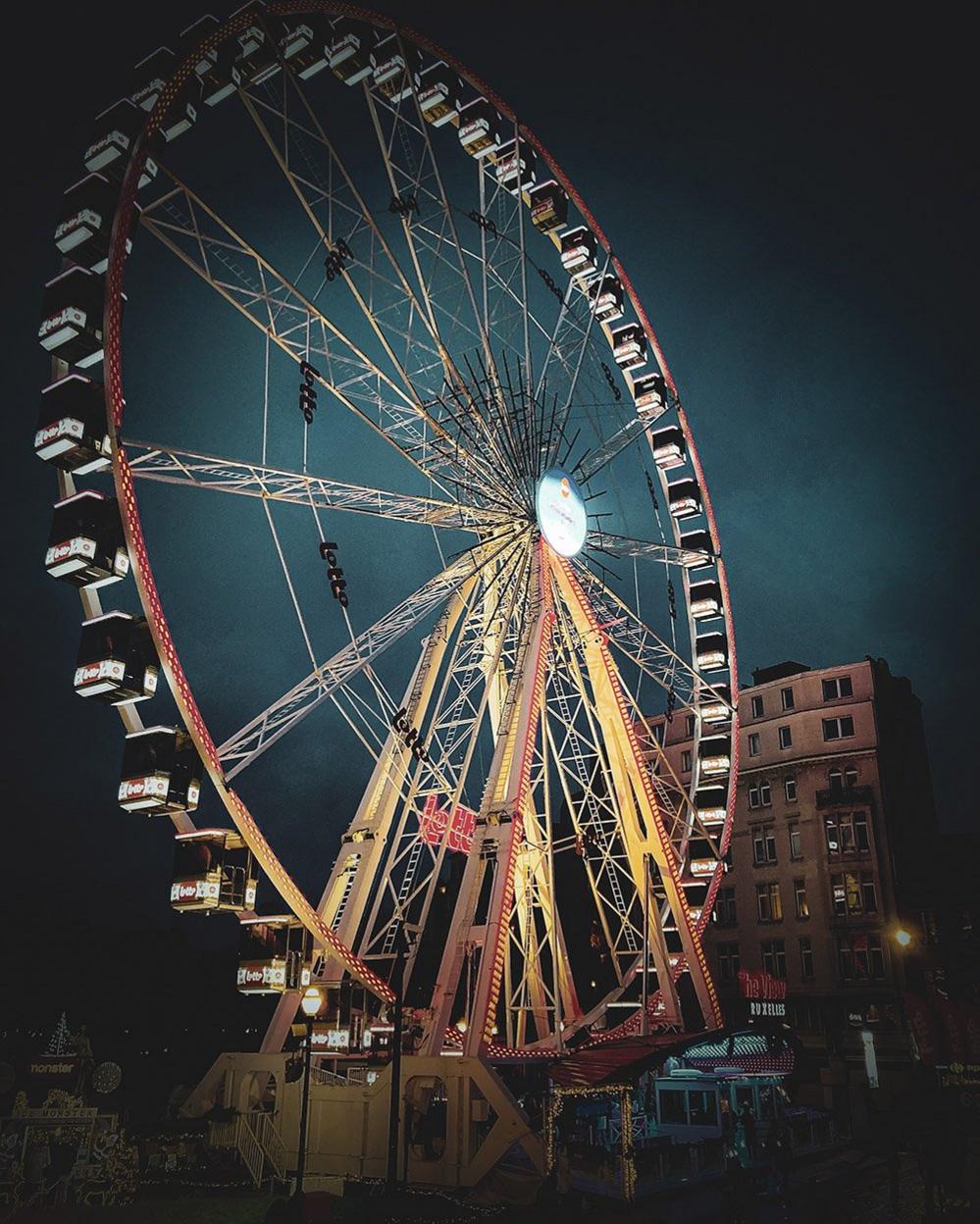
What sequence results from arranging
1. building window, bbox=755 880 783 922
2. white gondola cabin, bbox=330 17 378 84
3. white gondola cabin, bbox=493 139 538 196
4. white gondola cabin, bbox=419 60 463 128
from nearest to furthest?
white gondola cabin, bbox=330 17 378 84
white gondola cabin, bbox=419 60 463 128
white gondola cabin, bbox=493 139 538 196
building window, bbox=755 880 783 922

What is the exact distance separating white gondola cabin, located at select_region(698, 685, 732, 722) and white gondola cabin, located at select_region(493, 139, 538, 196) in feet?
54.8

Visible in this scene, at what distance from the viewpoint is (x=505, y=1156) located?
2105cm

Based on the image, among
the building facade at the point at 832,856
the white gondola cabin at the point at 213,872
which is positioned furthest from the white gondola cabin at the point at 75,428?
the building facade at the point at 832,856

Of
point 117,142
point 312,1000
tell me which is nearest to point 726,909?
point 312,1000

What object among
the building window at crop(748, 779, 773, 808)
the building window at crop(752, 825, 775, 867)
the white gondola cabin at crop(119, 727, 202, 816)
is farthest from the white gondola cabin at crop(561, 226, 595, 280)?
the building window at crop(752, 825, 775, 867)

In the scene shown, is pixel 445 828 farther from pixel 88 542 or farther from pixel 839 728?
pixel 839 728

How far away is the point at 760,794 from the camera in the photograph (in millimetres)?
53406

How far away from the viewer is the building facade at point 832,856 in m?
46.2

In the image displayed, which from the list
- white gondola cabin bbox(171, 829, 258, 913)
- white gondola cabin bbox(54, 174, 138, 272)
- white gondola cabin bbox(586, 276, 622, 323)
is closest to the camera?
white gondola cabin bbox(171, 829, 258, 913)

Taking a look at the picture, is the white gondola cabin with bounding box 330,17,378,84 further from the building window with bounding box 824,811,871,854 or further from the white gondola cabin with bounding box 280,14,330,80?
the building window with bounding box 824,811,871,854

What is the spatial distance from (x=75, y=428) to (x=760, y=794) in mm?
44002

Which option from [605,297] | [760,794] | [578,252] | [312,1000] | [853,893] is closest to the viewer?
[312,1000]

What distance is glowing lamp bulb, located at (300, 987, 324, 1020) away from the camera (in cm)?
2103

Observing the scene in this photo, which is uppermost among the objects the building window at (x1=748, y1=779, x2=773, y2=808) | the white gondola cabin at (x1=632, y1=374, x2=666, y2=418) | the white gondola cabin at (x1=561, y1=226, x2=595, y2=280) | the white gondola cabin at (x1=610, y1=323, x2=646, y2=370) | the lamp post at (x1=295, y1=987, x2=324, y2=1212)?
the white gondola cabin at (x1=561, y1=226, x2=595, y2=280)
